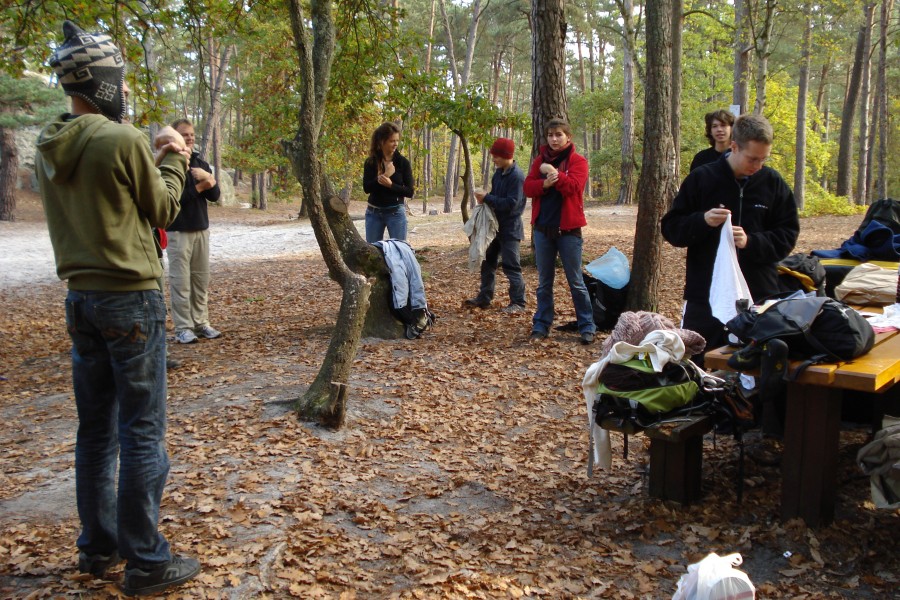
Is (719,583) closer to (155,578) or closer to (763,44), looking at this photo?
(155,578)

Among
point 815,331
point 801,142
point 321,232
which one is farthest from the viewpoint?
point 801,142

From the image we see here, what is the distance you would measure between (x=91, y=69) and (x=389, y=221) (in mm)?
5559

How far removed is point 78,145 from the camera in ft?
8.55

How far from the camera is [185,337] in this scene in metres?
7.36

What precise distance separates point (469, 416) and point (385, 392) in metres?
0.74

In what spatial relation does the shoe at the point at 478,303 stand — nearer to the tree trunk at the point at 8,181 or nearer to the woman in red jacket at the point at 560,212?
the woman in red jacket at the point at 560,212

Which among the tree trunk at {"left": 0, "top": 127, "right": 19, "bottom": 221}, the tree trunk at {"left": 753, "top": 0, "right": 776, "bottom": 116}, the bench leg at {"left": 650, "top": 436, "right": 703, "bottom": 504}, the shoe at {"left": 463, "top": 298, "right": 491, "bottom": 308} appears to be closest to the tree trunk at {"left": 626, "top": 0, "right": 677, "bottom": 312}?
the shoe at {"left": 463, "top": 298, "right": 491, "bottom": 308}

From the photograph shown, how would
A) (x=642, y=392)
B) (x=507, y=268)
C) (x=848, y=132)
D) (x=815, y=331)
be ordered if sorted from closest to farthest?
(x=815, y=331) → (x=642, y=392) → (x=507, y=268) → (x=848, y=132)

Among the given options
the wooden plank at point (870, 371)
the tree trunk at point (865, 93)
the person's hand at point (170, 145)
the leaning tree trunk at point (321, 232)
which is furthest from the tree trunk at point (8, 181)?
the tree trunk at point (865, 93)

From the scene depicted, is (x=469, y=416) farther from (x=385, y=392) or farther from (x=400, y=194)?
(x=400, y=194)

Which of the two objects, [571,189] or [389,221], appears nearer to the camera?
[571,189]

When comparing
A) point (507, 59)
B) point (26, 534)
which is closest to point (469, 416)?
point (26, 534)

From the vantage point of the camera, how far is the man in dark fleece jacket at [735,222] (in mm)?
4195

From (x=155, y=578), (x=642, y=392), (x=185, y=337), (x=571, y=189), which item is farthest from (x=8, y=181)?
(x=642, y=392)
